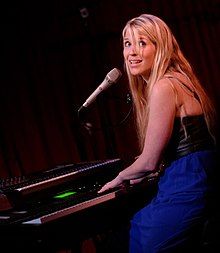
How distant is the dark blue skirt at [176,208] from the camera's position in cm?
207

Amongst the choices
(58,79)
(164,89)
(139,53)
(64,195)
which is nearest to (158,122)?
(164,89)

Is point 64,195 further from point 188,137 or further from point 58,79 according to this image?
point 58,79

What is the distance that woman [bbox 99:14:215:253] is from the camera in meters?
2.09

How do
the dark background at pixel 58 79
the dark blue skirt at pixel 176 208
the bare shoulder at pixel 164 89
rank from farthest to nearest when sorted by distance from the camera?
the dark background at pixel 58 79, the bare shoulder at pixel 164 89, the dark blue skirt at pixel 176 208

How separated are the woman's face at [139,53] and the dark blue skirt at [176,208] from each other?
0.62 meters

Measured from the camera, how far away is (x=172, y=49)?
2.46 meters

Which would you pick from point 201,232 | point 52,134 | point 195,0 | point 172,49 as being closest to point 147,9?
point 195,0

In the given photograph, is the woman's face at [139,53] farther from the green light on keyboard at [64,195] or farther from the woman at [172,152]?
the green light on keyboard at [64,195]

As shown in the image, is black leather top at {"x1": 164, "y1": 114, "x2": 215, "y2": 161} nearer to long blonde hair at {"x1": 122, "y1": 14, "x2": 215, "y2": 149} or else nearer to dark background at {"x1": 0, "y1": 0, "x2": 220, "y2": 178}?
long blonde hair at {"x1": 122, "y1": 14, "x2": 215, "y2": 149}

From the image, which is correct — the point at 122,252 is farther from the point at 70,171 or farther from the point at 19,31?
the point at 19,31

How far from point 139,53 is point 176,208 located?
0.92 metres

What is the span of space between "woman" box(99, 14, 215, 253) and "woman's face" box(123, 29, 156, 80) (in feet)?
0.08

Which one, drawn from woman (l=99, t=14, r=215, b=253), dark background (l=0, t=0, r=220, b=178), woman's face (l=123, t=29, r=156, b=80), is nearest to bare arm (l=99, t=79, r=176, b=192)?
woman (l=99, t=14, r=215, b=253)

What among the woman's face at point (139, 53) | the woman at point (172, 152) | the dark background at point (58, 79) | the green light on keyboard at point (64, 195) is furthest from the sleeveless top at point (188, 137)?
the dark background at point (58, 79)
